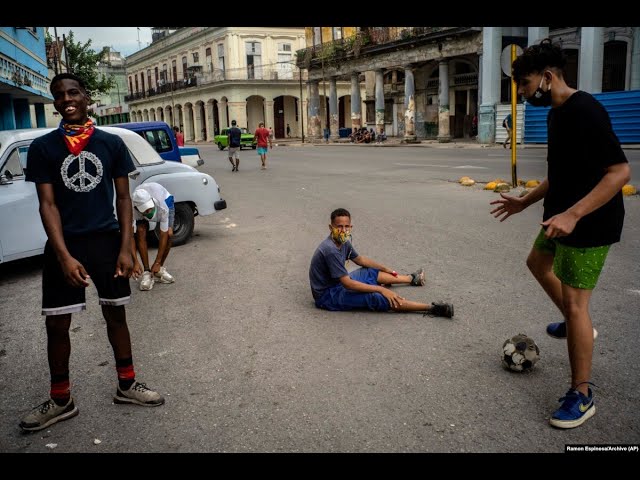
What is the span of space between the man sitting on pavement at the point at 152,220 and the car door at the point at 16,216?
3.80 feet

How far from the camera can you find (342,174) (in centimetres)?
1795

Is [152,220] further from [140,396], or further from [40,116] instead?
[40,116]

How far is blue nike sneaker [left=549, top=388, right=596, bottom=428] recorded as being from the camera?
318cm

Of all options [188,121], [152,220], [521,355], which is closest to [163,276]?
[152,220]

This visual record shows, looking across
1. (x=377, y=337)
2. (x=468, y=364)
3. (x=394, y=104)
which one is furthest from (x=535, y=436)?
(x=394, y=104)

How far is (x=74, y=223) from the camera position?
338cm

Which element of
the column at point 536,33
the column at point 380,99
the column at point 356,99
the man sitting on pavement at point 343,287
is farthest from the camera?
the column at point 356,99

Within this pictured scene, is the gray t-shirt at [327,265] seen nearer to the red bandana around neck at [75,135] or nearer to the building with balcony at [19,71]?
the red bandana around neck at [75,135]

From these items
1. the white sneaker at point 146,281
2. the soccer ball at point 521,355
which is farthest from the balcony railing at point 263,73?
the soccer ball at point 521,355

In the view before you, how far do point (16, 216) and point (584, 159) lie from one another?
19.6 feet

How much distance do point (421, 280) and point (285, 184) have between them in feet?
33.9

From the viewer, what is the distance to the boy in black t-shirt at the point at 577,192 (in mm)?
3096

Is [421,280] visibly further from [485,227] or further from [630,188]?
[630,188]

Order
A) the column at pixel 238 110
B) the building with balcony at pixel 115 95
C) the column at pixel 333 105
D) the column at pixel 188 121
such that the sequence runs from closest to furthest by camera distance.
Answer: the column at pixel 333 105, the column at pixel 238 110, the column at pixel 188 121, the building with balcony at pixel 115 95
